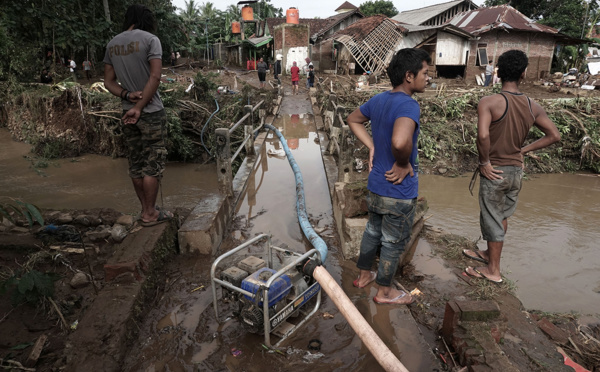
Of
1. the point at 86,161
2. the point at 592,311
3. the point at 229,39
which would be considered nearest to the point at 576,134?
the point at 592,311

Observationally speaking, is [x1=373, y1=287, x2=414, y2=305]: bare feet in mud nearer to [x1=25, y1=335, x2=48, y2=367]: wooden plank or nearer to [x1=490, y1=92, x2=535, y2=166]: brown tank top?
[x1=490, y1=92, x2=535, y2=166]: brown tank top

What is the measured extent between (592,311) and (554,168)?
9.14m

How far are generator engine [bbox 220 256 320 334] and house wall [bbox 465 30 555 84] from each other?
24784mm

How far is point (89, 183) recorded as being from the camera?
935cm

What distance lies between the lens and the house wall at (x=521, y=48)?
23281 millimetres

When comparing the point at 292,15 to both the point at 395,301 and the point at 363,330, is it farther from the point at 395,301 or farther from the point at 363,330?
the point at 363,330

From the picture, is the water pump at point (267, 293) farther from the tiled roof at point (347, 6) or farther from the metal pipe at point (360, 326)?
the tiled roof at point (347, 6)

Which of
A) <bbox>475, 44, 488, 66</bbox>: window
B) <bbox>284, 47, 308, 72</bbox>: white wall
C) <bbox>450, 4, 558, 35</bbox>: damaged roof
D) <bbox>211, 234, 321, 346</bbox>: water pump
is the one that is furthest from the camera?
<bbox>284, 47, 308, 72</bbox>: white wall

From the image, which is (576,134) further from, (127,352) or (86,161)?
(86,161)

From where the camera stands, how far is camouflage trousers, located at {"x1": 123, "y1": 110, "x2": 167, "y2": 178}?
139 inches

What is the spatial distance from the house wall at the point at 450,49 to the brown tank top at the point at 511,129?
23265mm

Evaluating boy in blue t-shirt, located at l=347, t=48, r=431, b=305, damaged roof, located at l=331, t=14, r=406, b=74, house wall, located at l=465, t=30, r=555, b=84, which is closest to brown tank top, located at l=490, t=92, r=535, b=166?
boy in blue t-shirt, located at l=347, t=48, r=431, b=305

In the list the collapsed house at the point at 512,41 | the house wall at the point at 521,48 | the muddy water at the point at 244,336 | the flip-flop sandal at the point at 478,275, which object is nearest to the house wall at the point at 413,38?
the collapsed house at the point at 512,41

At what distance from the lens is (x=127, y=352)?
2549 mm
